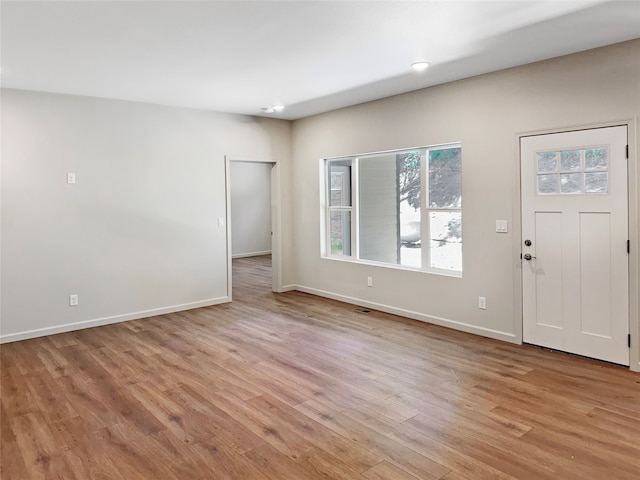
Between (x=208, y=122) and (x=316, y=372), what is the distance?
3.83 m

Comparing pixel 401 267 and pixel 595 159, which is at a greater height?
pixel 595 159

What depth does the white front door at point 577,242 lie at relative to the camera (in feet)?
11.8

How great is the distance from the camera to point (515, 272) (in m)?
4.23

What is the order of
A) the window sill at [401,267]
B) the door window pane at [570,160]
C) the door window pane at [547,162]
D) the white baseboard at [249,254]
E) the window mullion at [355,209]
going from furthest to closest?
1. the white baseboard at [249,254]
2. the window mullion at [355,209]
3. the window sill at [401,267]
4. the door window pane at [547,162]
5. the door window pane at [570,160]

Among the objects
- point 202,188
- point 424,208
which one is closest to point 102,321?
point 202,188

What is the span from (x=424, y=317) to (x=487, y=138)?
2071 millimetres

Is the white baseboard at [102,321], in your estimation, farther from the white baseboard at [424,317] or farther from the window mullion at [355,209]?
the window mullion at [355,209]

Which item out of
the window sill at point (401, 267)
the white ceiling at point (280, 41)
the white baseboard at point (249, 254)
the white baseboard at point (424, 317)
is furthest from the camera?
the white baseboard at point (249, 254)

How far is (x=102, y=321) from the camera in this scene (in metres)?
5.20

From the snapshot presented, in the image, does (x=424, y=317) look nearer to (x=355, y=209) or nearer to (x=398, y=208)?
(x=398, y=208)

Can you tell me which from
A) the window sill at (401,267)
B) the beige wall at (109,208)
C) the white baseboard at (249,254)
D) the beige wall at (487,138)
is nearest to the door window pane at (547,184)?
the beige wall at (487,138)

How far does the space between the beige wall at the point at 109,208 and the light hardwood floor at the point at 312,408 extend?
611 millimetres

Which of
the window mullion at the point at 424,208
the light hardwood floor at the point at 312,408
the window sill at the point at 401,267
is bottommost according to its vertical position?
the light hardwood floor at the point at 312,408

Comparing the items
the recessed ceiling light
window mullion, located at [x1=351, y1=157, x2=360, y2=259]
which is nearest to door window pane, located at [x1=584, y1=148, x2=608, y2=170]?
the recessed ceiling light
